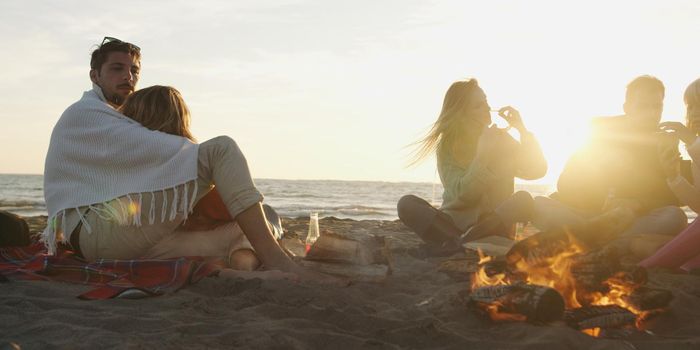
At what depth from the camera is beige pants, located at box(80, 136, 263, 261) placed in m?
3.58

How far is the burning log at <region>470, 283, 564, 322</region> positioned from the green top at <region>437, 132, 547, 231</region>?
2.36 m

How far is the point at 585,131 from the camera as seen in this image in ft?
17.8

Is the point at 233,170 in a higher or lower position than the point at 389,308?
higher

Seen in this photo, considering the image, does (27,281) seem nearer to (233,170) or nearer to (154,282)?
(154,282)

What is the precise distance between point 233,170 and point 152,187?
18.9 inches

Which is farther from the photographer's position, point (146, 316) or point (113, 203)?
point (113, 203)

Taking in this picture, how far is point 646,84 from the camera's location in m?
4.81

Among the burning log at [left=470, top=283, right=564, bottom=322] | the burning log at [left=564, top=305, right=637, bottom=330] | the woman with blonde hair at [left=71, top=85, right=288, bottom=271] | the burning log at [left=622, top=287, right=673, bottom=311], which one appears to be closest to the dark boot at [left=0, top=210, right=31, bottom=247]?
the woman with blonde hair at [left=71, top=85, right=288, bottom=271]

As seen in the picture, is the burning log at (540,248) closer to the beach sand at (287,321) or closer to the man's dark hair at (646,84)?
the beach sand at (287,321)

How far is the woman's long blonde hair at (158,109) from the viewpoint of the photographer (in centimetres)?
386

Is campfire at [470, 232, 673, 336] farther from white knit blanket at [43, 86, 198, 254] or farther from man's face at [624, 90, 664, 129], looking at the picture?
man's face at [624, 90, 664, 129]

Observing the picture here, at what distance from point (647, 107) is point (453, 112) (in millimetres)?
1557

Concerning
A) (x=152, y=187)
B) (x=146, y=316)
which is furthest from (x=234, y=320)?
(x=152, y=187)

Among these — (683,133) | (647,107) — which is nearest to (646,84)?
(647,107)
